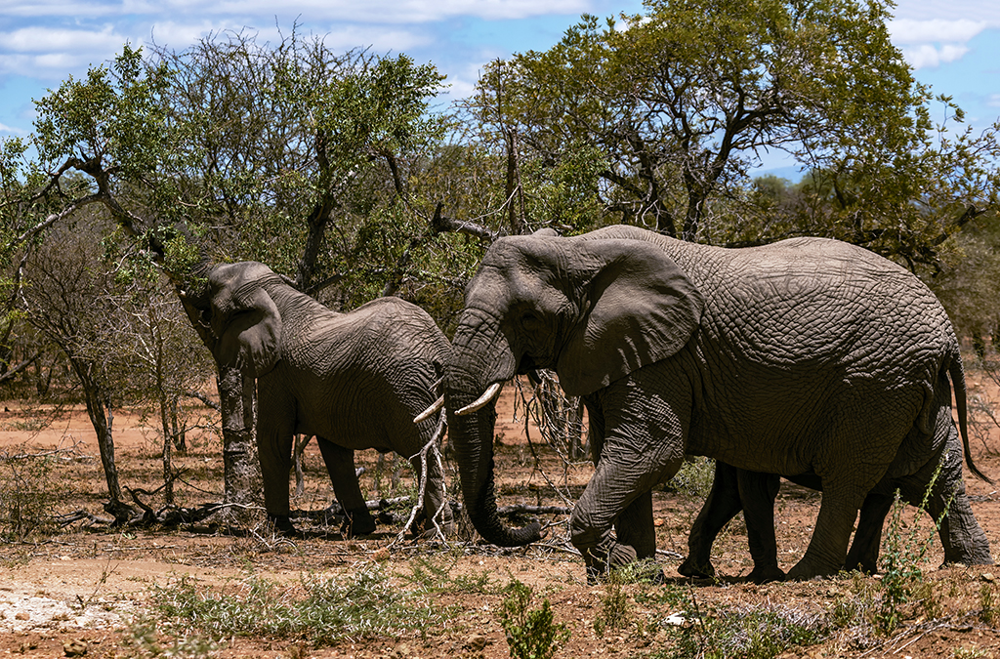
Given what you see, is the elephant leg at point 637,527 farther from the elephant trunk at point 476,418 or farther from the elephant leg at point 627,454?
the elephant trunk at point 476,418

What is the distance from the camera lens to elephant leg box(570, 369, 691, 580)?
→ 6691 millimetres

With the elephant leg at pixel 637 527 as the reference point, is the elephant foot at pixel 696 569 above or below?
below

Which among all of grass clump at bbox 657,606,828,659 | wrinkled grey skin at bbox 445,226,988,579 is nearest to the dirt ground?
grass clump at bbox 657,606,828,659

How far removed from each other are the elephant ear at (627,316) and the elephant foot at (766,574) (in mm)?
2106

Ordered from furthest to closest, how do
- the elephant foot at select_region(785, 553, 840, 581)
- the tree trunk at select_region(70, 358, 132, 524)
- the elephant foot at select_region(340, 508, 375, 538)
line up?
1. the tree trunk at select_region(70, 358, 132, 524)
2. the elephant foot at select_region(340, 508, 375, 538)
3. the elephant foot at select_region(785, 553, 840, 581)

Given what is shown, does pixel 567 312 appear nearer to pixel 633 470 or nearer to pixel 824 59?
pixel 633 470

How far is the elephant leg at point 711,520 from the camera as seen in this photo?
26.4 feet

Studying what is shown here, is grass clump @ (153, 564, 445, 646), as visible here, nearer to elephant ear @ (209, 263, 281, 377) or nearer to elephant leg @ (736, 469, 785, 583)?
elephant leg @ (736, 469, 785, 583)

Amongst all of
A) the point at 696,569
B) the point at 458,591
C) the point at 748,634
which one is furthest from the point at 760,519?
the point at 748,634

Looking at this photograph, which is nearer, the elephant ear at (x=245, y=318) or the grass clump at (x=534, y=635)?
→ the grass clump at (x=534, y=635)

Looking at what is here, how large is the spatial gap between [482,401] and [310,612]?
1772 millimetres

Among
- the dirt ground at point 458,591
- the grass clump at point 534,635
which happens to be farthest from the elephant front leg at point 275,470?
the grass clump at point 534,635

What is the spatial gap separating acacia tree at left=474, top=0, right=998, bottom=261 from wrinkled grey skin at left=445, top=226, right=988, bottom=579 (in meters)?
6.31

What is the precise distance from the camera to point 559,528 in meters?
10.5
